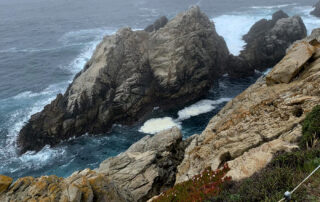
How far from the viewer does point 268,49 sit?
57219mm

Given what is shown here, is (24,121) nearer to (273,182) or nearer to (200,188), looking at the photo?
(200,188)

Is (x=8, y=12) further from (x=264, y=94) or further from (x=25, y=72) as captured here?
(x=264, y=94)

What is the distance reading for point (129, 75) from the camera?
45531 millimetres

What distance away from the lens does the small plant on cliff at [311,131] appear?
12047mm

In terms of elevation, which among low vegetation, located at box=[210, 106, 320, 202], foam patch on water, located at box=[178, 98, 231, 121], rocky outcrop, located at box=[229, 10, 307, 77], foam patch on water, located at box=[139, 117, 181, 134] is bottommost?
foam patch on water, located at box=[139, 117, 181, 134]

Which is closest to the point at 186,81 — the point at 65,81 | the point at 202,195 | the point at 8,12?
the point at 65,81

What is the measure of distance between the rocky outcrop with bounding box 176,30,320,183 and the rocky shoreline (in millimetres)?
67

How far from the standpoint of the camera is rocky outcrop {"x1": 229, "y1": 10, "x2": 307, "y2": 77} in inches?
2167

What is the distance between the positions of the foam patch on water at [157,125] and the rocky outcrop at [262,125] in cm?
2007

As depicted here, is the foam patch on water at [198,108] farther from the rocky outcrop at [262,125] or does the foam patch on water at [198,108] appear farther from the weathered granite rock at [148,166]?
the rocky outcrop at [262,125]

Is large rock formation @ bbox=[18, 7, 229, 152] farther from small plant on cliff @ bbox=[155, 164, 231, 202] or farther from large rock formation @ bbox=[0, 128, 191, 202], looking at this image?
small plant on cliff @ bbox=[155, 164, 231, 202]

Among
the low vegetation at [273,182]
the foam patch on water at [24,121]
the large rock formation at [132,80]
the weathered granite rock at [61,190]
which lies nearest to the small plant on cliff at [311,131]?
the low vegetation at [273,182]

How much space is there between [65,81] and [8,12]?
261ft

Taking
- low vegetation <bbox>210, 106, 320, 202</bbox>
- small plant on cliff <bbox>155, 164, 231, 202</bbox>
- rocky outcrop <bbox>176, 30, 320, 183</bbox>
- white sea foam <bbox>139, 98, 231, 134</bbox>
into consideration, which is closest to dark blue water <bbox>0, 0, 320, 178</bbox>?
white sea foam <bbox>139, 98, 231, 134</bbox>
